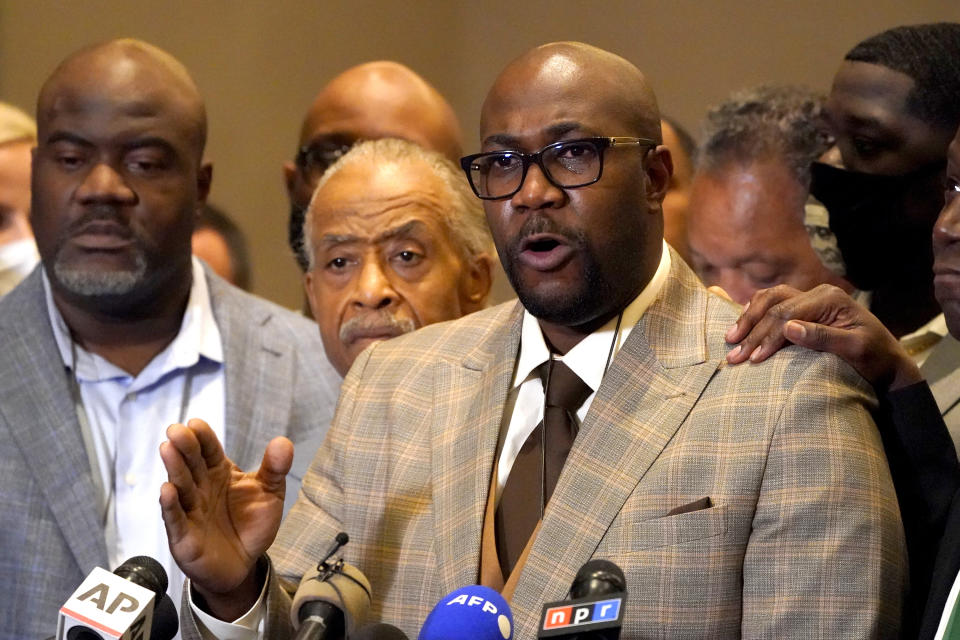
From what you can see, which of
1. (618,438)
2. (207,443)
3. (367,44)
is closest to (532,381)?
(618,438)

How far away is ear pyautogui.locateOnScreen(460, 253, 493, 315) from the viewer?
11.7 ft

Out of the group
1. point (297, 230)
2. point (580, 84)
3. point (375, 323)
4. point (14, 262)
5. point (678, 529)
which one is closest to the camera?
point (678, 529)

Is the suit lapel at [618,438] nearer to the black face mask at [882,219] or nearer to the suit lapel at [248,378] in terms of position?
the black face mask at [882,219]

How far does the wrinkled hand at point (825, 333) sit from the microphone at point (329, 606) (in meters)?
0.78

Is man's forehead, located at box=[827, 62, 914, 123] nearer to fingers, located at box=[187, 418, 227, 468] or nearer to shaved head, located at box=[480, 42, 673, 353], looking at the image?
shaved head, located at box=[480, 42, 673, 353]

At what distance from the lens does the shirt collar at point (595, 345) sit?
2441mm

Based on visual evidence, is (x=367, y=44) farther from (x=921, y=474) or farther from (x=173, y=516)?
(x=921, y=474)

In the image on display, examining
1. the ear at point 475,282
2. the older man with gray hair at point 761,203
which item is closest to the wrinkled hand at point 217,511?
the ear at point 475,282

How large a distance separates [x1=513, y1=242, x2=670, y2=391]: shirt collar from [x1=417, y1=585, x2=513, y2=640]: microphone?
67cm

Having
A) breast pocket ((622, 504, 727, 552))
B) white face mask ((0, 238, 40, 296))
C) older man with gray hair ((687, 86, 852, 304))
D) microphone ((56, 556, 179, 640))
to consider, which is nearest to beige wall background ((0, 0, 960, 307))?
white face mask ((0, 238, 40, 296))

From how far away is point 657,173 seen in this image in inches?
98.0

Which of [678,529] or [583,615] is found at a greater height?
[583,615]

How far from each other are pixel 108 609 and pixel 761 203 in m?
2.29

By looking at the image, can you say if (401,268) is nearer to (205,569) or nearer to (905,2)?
(205,569)
